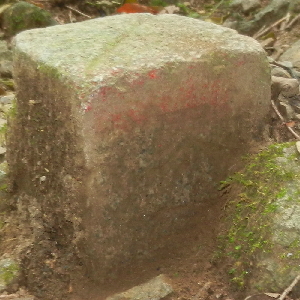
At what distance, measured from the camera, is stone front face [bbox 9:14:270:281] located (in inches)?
73.7

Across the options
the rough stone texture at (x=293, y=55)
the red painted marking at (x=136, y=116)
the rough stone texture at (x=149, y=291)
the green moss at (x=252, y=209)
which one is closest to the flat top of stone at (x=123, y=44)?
the red painted marking at (x=136, y=116)

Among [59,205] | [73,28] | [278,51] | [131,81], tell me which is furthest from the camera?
[278,51]

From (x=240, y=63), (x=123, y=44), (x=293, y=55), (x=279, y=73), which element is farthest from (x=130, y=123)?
(x=293, y=55)

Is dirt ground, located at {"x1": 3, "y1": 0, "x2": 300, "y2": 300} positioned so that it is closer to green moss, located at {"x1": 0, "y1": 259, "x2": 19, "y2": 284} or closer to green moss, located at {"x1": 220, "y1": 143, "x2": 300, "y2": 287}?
green moss, located at {"x1": 220, "y1": 143, "x2": 300, "y2": 287}

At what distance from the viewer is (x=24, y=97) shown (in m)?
2.14

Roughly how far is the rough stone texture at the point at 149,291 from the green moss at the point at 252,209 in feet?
0.89

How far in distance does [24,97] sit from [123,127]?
53 centimetres

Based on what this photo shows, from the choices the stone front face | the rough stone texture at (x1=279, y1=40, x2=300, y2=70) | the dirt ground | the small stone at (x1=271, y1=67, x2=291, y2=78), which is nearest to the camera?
the stone front face

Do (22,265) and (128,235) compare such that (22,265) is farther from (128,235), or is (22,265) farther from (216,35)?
(216,35)

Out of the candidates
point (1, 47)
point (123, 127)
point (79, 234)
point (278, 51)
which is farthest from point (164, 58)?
point (1, 47)

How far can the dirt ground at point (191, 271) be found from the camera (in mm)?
1983

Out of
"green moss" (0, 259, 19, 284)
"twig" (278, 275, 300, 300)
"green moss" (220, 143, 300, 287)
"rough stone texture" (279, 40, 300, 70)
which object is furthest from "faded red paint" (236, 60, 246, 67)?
"rough stone texture" (279, 40, 300, 70)

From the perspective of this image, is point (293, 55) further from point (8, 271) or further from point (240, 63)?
point (8, 271)

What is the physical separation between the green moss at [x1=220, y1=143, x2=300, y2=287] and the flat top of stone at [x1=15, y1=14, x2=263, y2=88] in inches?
20.8
